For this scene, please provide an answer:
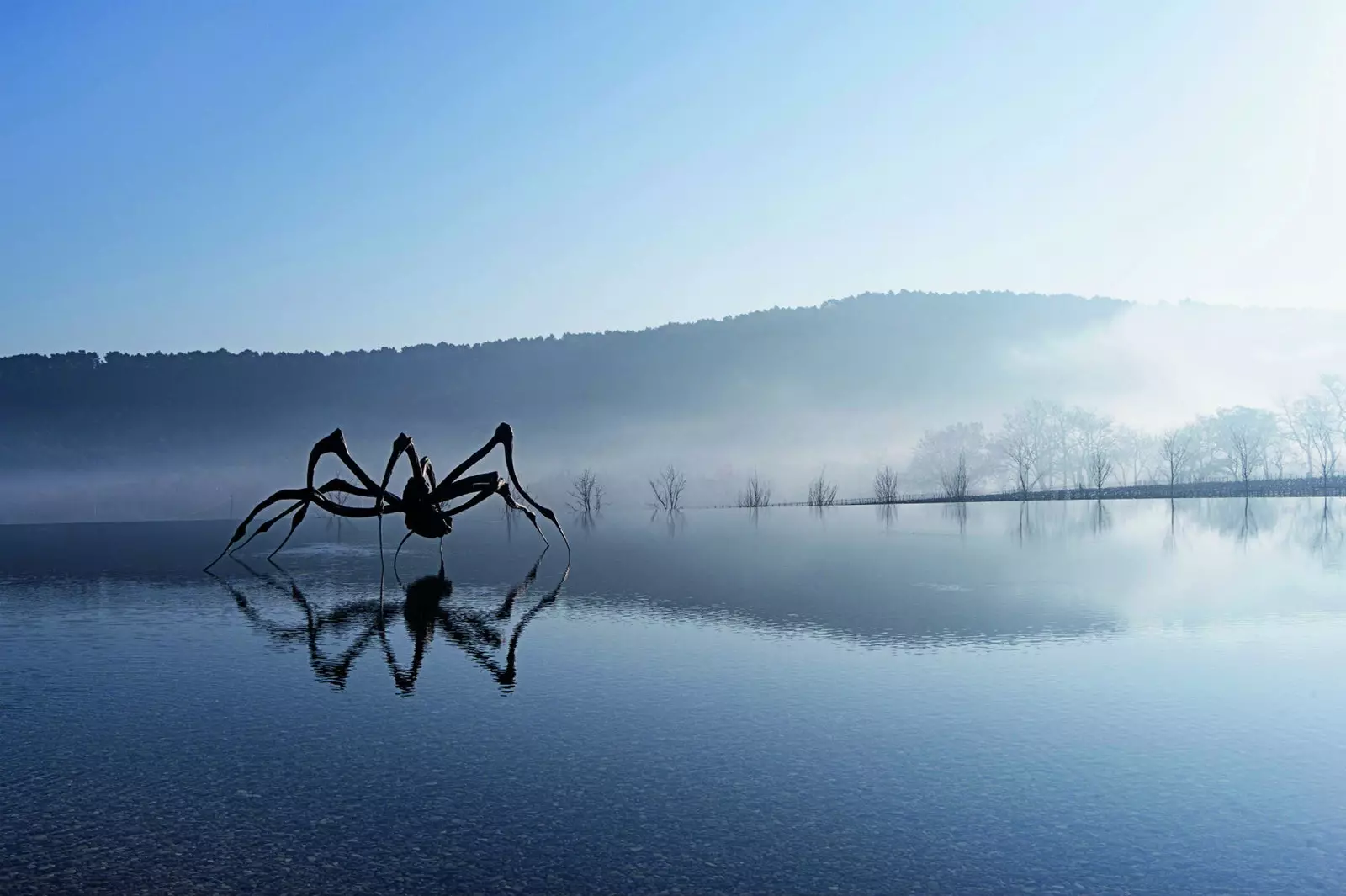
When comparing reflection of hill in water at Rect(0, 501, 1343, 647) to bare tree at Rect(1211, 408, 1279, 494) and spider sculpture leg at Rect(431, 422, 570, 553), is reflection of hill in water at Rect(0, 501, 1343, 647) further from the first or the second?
bare tree at Rect(1211, 408, 1279, 494)

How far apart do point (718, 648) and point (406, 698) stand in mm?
2569

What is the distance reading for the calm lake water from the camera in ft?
11.0

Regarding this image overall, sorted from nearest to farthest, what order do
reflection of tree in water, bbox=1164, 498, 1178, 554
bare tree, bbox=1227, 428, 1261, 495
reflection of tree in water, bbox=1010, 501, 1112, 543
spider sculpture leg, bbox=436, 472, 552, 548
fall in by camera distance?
spider sculpture leg, bbox=436, 472, 552, 548 < reflection of tree in water, bbox=1164, 498, 1178, 554 < reflection of tree in water, bbox=1010, 501, 1112, 543 < bare tree, bbox=1227, 428, 1261, 495

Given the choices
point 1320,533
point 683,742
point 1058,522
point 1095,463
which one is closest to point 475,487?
point 683,742

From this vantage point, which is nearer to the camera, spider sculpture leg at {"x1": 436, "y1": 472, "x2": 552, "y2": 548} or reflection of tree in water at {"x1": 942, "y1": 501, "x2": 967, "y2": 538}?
spider sculpture leg at {"x1": 436, "y1": 472, "x2": 552, "y2": 548}

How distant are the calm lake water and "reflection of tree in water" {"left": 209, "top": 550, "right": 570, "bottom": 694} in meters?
0.06

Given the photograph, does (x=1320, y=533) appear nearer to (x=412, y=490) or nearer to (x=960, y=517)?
(x=960, y=517)

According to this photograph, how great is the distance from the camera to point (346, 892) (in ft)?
10.2

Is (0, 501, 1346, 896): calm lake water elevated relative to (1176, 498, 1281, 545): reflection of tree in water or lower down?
lower down

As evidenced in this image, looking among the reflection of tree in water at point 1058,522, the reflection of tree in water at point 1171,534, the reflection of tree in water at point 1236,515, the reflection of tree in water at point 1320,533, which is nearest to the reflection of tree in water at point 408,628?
the reflection of tree in water at point 1171,534

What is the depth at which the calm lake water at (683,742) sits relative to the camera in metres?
3.35

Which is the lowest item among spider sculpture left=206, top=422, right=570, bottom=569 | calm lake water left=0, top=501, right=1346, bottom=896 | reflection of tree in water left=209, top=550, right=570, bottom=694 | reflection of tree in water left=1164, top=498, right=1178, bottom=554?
calm lake water left=0, top=501, right=1346, bottom=896

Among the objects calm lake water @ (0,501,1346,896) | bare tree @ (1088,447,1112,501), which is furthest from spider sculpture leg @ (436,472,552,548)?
bare tree @ (1088,447,1112,501)

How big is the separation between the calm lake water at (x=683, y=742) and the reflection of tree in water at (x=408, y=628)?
0.20 feet
